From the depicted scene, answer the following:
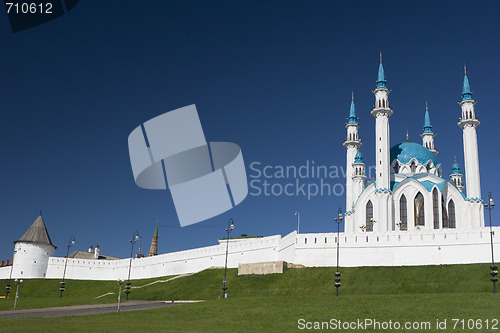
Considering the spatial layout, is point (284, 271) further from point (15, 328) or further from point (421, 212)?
point (15, 328)

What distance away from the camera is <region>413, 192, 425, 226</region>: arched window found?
69.4 metres

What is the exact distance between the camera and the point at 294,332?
26625mm

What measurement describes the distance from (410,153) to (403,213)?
1078 cm

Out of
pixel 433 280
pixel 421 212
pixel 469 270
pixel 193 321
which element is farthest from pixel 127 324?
pixel 421 212

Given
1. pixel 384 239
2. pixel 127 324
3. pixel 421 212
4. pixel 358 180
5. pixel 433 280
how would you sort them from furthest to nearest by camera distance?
pixel 358 180 → pixel 421 212 → pixel 384 239 → pixel 433 280 → pixel 127 324

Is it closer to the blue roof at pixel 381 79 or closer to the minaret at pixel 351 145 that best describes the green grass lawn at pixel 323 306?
the minaret at pixel 351 145

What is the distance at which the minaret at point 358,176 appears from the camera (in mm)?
75500

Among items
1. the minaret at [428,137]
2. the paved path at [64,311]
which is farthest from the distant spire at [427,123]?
the paved path at [64,311]

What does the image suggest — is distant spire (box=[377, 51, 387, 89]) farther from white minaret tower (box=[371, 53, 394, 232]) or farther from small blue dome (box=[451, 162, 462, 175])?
small blue dome (box=[451, 162, 462, 175])

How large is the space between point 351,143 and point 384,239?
25553 millimetres

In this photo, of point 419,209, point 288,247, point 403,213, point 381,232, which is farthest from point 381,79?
point 288,247

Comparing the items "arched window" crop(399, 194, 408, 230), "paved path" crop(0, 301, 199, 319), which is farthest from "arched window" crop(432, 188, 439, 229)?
"paved path" crop(0, 301, 199, 319)

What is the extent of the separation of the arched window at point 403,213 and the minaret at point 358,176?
645 cm

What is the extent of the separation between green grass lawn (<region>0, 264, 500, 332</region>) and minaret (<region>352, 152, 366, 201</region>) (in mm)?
21839
